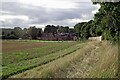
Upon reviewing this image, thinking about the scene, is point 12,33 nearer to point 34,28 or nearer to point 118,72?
point 34,28

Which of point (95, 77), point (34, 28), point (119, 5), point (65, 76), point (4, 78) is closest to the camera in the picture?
point (95, 77)

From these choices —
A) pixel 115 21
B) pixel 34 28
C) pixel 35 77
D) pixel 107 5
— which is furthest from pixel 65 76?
pixel 34 28

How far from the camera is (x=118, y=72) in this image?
680 cm

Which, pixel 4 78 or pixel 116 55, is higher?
pixel 116 55

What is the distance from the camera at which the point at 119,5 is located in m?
11.6

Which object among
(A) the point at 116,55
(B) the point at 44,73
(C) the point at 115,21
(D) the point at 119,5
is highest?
(D) the point at 119,5

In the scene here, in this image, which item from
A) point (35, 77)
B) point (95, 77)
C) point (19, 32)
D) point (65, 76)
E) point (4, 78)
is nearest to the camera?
point (95, 77)

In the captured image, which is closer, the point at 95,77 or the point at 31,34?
the point at 95,77

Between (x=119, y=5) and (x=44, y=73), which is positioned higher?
(x=119, y=5)

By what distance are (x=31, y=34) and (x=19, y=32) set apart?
7.34m

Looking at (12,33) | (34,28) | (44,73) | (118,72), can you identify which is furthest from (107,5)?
→ (12,33)

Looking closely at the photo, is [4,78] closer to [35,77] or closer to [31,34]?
[35,77]

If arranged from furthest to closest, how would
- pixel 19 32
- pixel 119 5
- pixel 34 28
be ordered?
pixel 19 32
pixel 34 28
pixel 119 5

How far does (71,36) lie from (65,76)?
7581 centimetres
